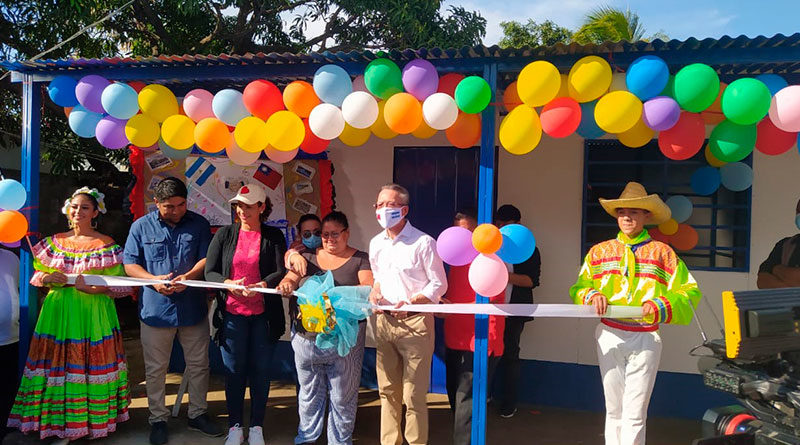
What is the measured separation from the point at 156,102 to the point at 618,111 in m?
2.99

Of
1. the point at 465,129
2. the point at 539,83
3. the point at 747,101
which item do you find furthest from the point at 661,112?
the point at 465,129

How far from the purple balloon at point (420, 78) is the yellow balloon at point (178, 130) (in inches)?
60.4

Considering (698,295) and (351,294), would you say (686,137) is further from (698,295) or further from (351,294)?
(351,294)

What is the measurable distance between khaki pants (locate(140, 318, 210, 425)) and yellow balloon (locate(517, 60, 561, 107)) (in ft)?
9.16

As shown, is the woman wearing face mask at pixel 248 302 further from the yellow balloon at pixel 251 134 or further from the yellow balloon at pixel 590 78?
the yellow balloon at pixel 590 78

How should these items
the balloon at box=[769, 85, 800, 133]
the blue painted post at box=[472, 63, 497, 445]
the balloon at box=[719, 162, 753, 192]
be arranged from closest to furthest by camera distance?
the balloon at box=[769, 85, 800, 133] < the blue painted post at box=[472, 63, 497, 445] < the balloon at box=[719, 162, 753, 192]

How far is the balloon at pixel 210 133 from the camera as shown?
3891 mm

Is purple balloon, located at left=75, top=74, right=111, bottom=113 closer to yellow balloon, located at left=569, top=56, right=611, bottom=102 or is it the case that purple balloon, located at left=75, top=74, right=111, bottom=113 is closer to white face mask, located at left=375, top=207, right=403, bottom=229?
white face mask, located at left=375, top=207, right=403, bottom=229

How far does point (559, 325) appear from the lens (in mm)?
5188

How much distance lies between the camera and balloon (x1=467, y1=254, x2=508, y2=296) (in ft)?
10.9

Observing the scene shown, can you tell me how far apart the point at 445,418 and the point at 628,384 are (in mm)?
1890

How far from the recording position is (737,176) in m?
4.46

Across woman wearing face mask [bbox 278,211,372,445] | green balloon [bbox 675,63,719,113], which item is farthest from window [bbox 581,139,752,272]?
woman wearing face mask [bbox 278,211,372,445]

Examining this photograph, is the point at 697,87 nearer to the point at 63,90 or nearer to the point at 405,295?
the point at 405,295
